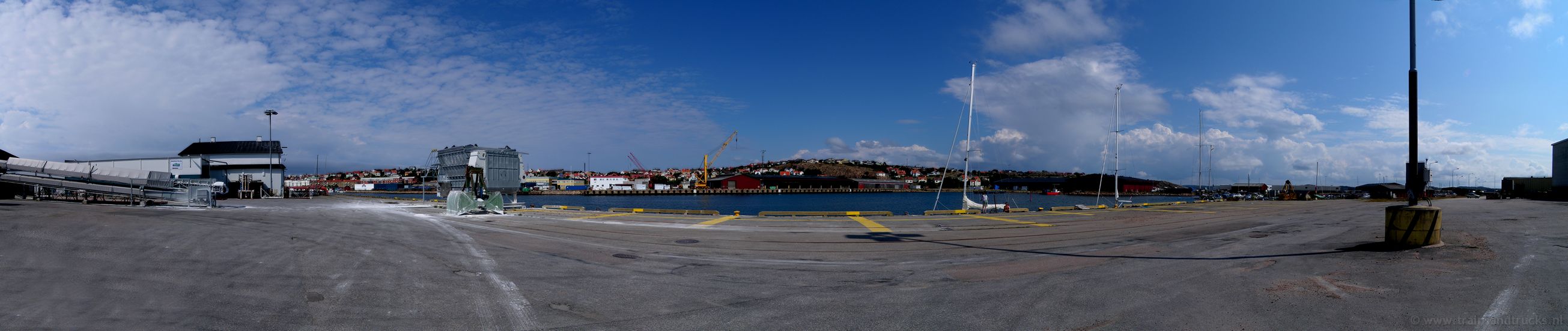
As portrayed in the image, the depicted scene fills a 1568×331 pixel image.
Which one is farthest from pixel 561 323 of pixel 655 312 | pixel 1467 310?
pixel 1467 310

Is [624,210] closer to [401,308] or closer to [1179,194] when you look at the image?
[401,308]

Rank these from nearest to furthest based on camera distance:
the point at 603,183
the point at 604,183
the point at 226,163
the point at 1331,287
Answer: the point at 1331,287
the point at 226,163
the point at 603,183
the point at 604,183

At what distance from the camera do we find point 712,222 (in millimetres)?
23016

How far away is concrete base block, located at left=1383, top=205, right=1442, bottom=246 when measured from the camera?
425 inches

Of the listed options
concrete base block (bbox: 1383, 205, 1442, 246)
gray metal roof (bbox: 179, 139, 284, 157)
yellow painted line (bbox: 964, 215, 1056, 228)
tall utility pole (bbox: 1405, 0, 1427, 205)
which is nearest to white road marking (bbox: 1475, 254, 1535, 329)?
concrete base block (bbox: 1383, 205, 1442, 246)

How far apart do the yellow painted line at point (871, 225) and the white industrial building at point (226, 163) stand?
6822 centimetres

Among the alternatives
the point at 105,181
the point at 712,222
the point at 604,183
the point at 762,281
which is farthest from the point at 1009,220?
the point at 604,183

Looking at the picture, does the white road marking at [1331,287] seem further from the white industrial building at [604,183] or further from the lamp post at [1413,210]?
the white industrial building at [604,183]

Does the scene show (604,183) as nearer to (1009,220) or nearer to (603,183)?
(603,183)

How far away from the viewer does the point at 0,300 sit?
6266 mm

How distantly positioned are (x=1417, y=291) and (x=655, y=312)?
29.9 feet

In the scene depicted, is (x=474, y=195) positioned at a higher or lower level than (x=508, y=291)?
higher

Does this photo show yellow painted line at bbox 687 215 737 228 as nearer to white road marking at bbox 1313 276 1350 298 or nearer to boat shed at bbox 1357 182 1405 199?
white road marking at bbox 1313 276 1350 298

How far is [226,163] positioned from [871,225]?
91090 mm
